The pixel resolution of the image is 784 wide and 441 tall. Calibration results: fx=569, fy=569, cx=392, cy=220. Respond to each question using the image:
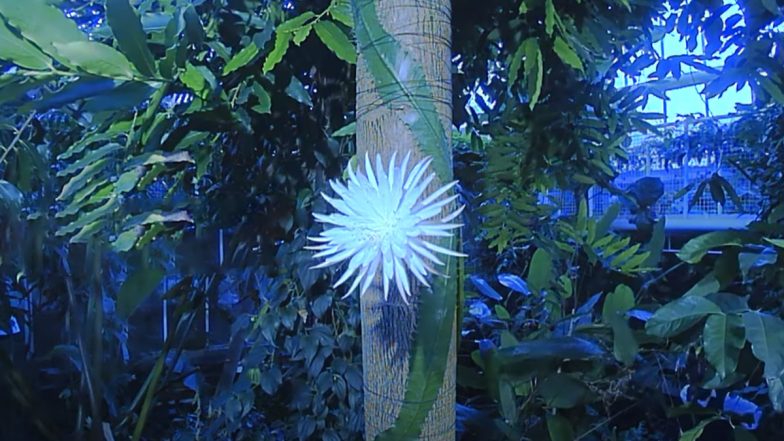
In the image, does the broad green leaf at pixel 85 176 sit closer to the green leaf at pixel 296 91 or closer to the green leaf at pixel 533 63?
the green leaf at pixel 296 91

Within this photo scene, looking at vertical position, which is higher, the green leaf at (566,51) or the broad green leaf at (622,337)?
the green leaf at (566,51)

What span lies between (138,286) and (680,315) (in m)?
0.49

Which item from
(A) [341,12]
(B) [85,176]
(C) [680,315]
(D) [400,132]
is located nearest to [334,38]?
(A) [341,12]

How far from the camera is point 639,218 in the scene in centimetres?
79

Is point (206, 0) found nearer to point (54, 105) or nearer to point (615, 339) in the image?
point (54, 105)

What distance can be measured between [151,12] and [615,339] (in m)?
0.52

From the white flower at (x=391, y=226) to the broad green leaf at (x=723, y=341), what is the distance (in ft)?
0.89

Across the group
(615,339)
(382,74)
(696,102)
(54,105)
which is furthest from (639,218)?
(54,105)

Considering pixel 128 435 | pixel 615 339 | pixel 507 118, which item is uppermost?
pixel 507 118

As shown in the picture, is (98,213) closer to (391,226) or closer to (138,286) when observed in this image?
(138,286)

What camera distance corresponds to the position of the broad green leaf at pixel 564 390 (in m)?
0.58

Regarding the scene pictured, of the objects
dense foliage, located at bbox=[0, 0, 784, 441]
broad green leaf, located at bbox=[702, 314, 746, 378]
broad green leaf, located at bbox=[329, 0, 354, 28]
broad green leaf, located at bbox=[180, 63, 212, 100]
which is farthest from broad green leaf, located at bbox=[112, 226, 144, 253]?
broad green leaf, located at bbox=[702, 314, 746, 378]

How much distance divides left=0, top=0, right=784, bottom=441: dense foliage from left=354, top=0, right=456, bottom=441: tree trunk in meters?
0.09

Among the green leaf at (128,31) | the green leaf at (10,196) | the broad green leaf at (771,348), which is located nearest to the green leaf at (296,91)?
the green leaf at (128,31)
